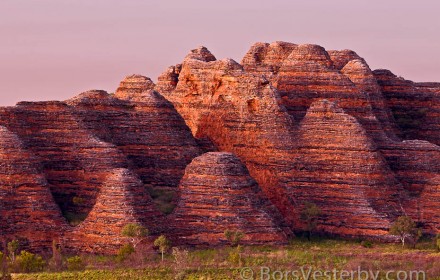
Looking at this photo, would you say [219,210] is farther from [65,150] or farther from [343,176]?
[65,150]


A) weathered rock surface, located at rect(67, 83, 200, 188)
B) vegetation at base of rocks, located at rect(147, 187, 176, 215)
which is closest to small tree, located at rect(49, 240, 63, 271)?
vegetation at base of rocks, located at rect(147, 187, 176, 215)

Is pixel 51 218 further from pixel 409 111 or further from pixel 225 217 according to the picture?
pixel 409 111

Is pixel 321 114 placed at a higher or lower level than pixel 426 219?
higher

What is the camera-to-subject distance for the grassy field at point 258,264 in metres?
52.8

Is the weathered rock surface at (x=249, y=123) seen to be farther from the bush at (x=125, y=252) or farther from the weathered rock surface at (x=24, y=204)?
the weathered rock surface at (x=24, y=204)

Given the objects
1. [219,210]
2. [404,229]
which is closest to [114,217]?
[219,210]

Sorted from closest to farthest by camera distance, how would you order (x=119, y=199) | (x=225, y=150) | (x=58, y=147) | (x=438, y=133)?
(x=119, y=199), (x=58, y=147), (x=225, y=150), (x=438, y=133)

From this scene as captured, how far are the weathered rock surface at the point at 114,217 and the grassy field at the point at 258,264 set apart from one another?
3.15 feet

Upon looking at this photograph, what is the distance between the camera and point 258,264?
178ft

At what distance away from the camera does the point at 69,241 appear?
187 ft

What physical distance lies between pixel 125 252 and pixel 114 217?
96.7 inches

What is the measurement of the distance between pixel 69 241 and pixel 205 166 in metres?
7.44

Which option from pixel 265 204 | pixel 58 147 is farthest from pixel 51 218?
pixel 265 204

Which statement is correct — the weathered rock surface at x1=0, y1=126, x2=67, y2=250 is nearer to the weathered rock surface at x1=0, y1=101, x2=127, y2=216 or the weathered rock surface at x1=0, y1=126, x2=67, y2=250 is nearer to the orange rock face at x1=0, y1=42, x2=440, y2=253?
the orange rock face at x1=0, y1=42, x2=440, y2=253
